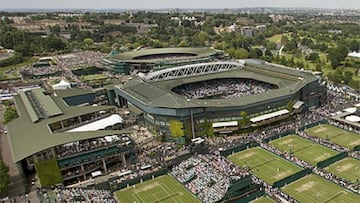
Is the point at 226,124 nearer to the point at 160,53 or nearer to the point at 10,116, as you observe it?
the point at 10,116

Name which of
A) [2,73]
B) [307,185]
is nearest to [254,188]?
[307,185]

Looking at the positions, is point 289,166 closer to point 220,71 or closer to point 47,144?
point 47,144

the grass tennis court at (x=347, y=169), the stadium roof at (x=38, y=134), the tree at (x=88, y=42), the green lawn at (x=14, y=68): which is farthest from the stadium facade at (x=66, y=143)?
the tree at (x=88, y=42)

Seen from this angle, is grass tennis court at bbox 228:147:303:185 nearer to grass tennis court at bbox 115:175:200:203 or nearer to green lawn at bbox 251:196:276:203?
green lawn at bbox 251:196:276:203

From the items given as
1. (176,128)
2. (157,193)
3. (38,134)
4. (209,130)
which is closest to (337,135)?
(209,130)

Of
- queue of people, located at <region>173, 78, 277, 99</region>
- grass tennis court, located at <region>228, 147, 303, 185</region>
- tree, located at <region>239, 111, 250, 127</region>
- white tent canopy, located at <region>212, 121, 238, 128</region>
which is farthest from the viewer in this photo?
queue of people, located at <region>173, 78, 277, 99</region>

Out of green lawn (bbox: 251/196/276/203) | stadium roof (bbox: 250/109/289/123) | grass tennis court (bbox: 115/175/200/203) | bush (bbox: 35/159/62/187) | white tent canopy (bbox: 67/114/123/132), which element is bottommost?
green lawn (bbox: 251/196/276/203)

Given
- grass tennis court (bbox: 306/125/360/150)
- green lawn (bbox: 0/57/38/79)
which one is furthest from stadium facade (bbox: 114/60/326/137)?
green lawn (bbox: 0/57/38/79)
